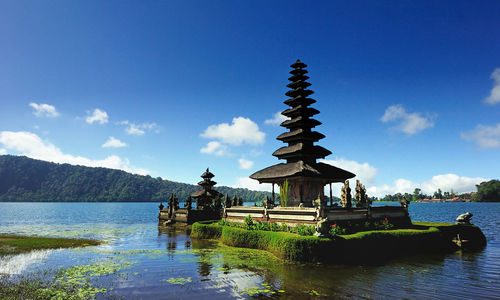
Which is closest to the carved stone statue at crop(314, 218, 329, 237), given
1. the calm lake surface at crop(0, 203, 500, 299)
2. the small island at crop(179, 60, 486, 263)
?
the small island at crop(179, 60, 486, 263)

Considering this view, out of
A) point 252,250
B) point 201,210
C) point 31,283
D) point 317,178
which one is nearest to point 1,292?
point 31,283

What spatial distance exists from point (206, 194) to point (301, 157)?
24.0 meters

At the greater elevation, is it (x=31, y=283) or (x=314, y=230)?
(x=314, y=230)

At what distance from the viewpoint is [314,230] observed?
18.9 metres

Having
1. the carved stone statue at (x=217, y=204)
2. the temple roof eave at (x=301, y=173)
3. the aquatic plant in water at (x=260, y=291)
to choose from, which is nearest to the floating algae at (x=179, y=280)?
the aquatic plant in water at (x=260, y=291)

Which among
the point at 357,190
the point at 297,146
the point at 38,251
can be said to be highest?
the point at 297,146

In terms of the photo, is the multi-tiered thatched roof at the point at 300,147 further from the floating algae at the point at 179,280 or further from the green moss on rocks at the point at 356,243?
the floating algae at the point at 179,280

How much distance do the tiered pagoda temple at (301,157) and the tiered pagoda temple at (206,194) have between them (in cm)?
1968

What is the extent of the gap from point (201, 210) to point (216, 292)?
34367 mm

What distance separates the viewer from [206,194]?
49188 millimetres

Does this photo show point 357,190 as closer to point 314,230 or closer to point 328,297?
point 314,230

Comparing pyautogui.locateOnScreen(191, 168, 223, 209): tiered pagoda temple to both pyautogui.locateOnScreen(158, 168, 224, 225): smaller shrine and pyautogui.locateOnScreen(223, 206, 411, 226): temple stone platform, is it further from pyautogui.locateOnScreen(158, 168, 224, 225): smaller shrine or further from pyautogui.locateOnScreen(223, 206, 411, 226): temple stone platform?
pyautogui.locateOnScreen(223, 206, 411, 226): temple stone platform

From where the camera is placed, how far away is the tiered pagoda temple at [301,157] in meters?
28.1

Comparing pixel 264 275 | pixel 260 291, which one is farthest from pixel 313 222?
pixel 260 291
